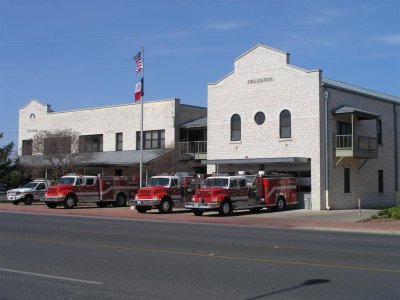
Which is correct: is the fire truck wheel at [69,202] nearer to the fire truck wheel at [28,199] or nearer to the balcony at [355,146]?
the fire truck wheel at [28,199]

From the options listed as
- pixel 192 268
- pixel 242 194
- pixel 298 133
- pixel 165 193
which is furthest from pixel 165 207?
pixel 192 268

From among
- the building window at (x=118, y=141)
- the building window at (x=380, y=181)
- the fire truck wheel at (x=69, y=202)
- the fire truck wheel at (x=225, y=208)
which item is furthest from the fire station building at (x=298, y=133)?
the fire truck wheel at (x=69, y=202)

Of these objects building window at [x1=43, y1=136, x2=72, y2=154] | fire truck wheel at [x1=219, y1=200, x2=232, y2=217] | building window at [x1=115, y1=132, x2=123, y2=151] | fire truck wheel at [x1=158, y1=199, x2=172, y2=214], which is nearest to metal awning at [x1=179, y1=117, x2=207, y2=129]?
building window at [x1=115, y1=132, x2=123, y2=151]

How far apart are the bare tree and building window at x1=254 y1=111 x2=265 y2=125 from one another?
15.4 metres

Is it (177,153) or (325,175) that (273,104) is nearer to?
(325,175)

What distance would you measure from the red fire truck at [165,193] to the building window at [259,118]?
680cm

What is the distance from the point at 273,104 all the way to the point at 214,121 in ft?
16.3

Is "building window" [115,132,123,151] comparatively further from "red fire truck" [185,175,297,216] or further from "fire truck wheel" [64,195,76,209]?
"red fire truck" [185,175,297,216]

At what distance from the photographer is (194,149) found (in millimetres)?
44938

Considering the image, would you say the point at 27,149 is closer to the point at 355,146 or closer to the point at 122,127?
the point at 122,127

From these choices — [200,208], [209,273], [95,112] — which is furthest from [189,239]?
[95,112]

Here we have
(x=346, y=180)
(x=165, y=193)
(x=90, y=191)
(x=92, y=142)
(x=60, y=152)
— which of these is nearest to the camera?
(x=165, y=193)

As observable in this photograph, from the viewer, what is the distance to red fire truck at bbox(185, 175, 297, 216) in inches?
1193

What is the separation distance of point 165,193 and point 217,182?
3.39m
